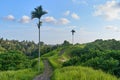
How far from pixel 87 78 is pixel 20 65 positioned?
6433 centimetres

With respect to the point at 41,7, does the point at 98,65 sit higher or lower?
lower

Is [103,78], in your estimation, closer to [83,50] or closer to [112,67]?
[112,67]

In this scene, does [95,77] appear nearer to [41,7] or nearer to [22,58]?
[41,7]

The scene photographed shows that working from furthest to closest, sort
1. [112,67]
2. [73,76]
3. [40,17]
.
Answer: [40,17] < [112,67] < [73,76]

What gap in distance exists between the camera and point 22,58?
93.0 metres

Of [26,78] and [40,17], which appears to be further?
[40,17]

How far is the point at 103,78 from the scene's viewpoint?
90.5 feet

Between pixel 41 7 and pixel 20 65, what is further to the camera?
pixel 20 65

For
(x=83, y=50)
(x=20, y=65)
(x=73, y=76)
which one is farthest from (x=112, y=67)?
(x=83, y=50)

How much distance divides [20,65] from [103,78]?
6571 centimetres

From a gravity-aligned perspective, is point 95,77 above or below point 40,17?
below

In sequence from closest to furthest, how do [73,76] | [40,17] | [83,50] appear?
[73,76] < [40,17] < [83,50]

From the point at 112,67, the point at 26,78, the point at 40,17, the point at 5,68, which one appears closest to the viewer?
the point at 26,78

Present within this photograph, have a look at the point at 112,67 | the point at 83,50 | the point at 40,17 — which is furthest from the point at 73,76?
the point at 83,50
